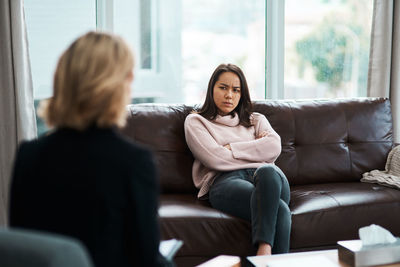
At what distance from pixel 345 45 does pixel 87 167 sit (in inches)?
130

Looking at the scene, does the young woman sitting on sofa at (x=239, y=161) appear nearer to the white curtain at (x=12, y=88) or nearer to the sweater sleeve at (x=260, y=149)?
the sweater sleeve at (x=260, y=149)

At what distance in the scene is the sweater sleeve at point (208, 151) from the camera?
2.70m

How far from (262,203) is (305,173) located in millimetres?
840

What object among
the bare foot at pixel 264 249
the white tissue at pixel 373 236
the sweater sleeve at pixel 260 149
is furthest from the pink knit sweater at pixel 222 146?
the white tissue at pixel 373 236

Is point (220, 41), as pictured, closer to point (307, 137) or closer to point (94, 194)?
point (307, 137)

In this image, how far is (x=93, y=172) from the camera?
1097 millimetres

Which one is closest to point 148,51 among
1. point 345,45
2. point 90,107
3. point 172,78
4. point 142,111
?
point 172,78

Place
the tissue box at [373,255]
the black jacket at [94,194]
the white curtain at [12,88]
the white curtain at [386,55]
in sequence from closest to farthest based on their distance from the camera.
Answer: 1. the black jacket at [94,194]
2. the tissue box at [373,255]
3. the white curtain at [12,88]
4. the white curtain at [386,55]

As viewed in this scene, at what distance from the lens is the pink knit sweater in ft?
8.91

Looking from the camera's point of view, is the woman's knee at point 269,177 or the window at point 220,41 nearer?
the woman's knee at point 269,177

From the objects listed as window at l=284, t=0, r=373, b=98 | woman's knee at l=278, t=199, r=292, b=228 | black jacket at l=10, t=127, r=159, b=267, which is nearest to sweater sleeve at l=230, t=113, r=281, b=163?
woman's knee at l=278, t=199, r=292, b=228

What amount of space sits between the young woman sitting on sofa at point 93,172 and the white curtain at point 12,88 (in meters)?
1.96

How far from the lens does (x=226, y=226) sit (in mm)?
2385

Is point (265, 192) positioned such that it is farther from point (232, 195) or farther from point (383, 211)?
point (383, 211)
